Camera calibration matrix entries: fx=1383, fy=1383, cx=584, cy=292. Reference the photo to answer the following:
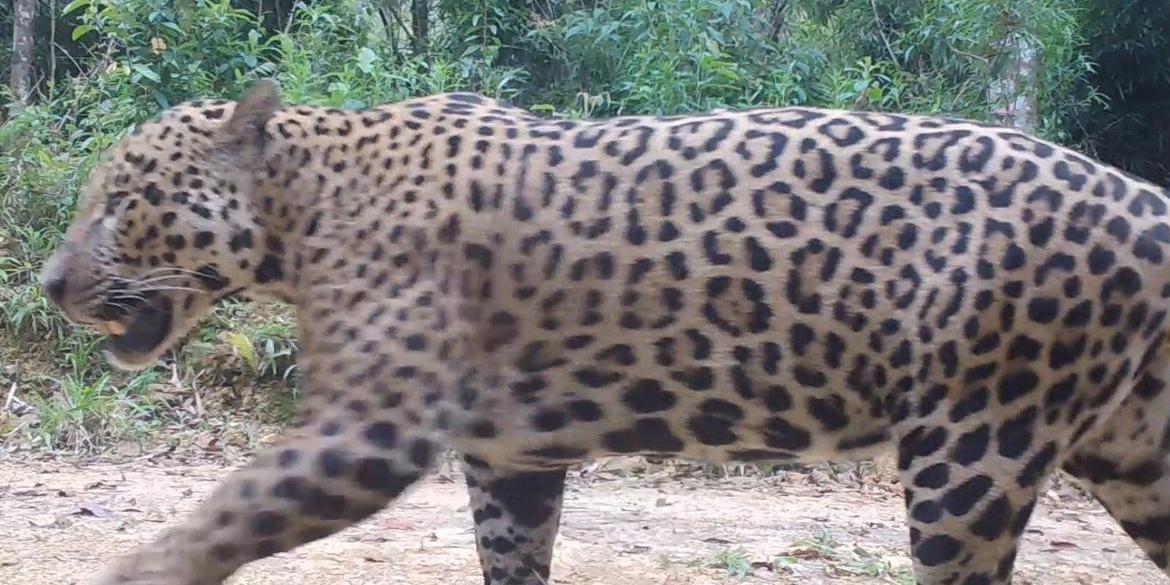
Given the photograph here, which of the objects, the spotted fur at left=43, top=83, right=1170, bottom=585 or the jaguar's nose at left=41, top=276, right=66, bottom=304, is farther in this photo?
the jaguar's nose at left=41, top=276, right=66, bottom=304

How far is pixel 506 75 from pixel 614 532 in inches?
185

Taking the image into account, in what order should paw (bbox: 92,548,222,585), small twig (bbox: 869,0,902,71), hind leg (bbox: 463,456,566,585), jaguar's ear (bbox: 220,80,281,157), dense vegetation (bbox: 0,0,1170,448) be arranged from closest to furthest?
1. paw (bbox: 92,548,222,585)
2. jaguar's ear (bbox: 220,80,281,157)
3. hind leg (bbox: 463,456,566,585)
4. dense vegetation (bbox: 0,0,1170,448)
5. small twig (bbox: 869,0,902,71)

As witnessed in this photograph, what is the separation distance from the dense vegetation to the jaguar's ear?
15.3 ft

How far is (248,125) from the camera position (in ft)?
13.7

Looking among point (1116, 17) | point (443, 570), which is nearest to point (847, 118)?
point (443, 570)

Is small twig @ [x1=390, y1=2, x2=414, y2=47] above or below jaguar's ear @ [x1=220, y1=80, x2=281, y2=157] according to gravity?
below

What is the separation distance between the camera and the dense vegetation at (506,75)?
8.99m

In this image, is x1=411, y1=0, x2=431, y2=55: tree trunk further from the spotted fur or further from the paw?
the paw

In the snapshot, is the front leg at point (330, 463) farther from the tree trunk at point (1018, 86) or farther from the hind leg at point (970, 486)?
the tree trunk at point (1018, 86)

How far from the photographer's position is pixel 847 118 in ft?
13.0

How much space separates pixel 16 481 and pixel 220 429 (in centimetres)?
128

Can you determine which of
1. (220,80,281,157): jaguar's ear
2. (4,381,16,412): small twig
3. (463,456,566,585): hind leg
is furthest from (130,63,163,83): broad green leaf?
(463,456,566,585): hind leg

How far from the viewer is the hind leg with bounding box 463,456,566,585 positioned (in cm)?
452

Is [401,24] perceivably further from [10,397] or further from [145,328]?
[145,328]
